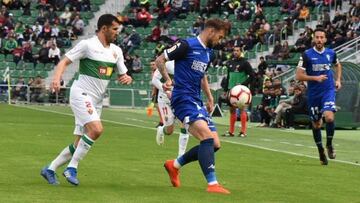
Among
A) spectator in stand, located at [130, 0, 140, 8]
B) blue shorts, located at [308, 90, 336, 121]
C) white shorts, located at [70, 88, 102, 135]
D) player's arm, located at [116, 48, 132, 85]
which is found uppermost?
spectator in stand, located at [130, 0, 140, 8]

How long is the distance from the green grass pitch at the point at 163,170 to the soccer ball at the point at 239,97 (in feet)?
2.78

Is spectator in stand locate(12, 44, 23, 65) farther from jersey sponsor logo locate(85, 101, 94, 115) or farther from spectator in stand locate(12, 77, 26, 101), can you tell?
jersey sponsor logo locate(85, 101, 94, 115)

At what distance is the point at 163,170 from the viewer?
14.9 meters

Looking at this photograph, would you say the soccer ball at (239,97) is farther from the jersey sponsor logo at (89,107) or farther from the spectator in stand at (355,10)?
the spectator in stand at (355,10)

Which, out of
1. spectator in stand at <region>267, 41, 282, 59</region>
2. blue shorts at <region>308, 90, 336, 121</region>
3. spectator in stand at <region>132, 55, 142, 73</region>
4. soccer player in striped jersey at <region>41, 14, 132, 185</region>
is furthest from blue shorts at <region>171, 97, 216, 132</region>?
spectator in stand at <region>132, 55, 142, 73</region>

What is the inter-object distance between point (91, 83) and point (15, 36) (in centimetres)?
4037

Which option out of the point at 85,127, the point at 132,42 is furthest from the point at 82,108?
the point at 132,42

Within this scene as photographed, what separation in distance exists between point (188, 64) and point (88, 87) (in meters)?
1.34

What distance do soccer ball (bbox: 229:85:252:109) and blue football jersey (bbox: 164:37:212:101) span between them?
38.2 feet

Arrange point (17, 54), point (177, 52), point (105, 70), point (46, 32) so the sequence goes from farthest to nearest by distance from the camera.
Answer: point (46, 32)
point (17, 54)
point (105, 70)
point (177, 52)

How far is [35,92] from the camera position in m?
46.2

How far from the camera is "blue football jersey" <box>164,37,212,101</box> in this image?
12297mm

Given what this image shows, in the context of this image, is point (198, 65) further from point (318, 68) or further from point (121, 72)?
point (318, 68)

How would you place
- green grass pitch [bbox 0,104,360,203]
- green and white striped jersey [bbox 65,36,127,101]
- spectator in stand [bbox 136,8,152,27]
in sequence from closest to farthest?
green grass pitch [bbox 0,104,360,203] < green and white striped jersey [bbox 65,36,127,101] < spectator in stand [bbox 136,8,152,27]
